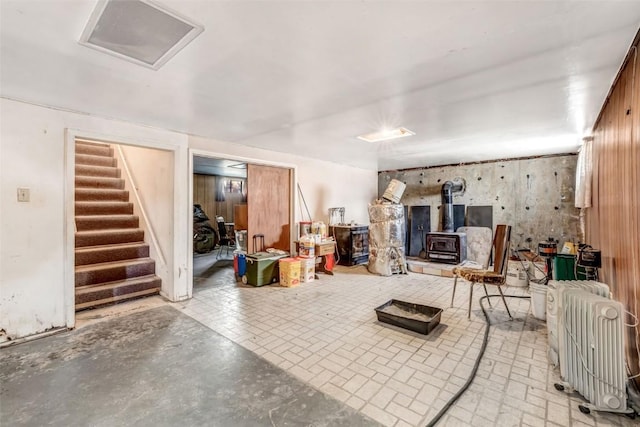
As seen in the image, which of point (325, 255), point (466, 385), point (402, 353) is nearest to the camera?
point (466, 385)

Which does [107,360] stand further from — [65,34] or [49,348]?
[65,34]

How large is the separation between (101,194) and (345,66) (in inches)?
194

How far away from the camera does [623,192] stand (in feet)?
6.98

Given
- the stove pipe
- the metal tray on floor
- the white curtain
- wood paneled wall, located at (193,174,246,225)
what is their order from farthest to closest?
wood paneled wall, located at (193,174,246,225) < the stove pipe < the white curtain < the metal tray on floor

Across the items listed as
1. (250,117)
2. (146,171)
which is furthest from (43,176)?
(250,117)

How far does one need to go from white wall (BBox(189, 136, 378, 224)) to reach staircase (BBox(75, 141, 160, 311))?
77.5 inches

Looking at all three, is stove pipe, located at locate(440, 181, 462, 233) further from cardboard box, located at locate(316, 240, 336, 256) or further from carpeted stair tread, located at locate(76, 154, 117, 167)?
carpeted stair tread, located at locate(76, 154, 117, 167)

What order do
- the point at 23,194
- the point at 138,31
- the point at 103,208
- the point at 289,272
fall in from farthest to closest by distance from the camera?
the point at 103,208 < the point at 289,272 < the point at 23,194 < the point at 138,31

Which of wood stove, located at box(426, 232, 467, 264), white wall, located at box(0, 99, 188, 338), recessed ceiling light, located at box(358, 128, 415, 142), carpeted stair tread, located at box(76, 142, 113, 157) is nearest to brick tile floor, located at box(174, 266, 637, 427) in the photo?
white wall, located at box(0, 99, 188, 338)

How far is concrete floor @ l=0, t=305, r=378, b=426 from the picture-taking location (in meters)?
1.69

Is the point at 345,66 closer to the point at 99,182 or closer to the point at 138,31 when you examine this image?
the point at 138,31

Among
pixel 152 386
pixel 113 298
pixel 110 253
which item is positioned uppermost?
pixel 110 253

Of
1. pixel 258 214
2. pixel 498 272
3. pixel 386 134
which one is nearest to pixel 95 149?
pixel 258 214

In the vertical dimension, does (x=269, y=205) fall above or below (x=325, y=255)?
above
